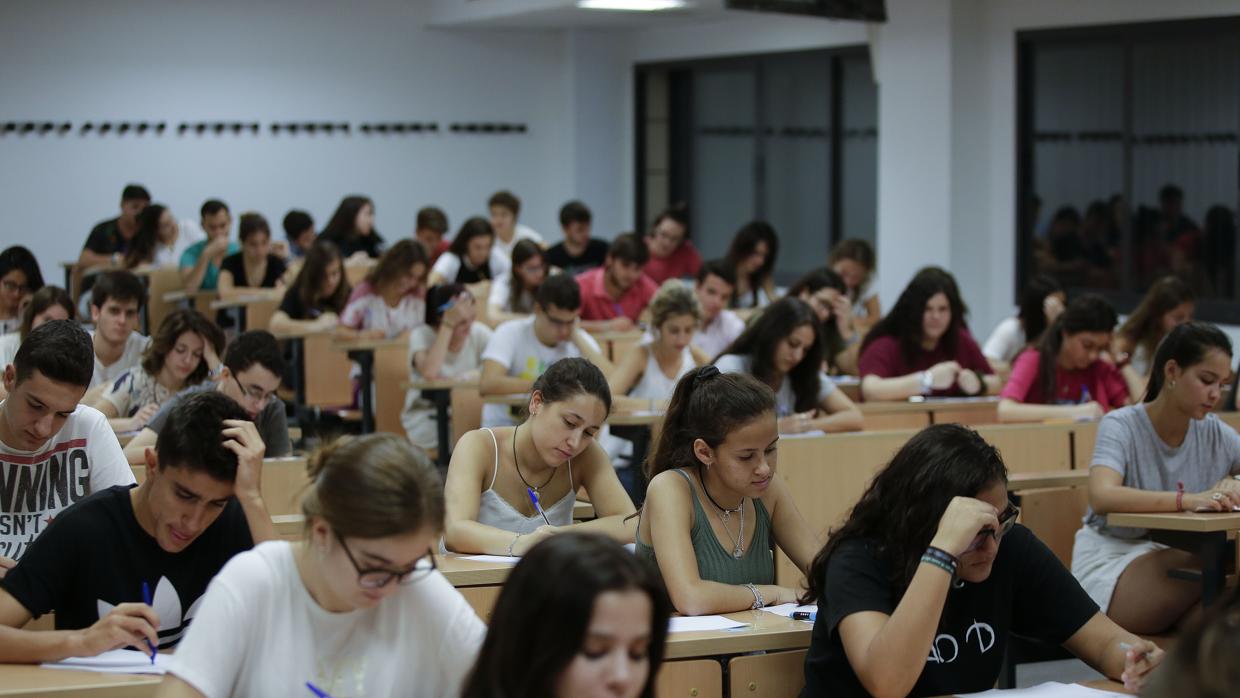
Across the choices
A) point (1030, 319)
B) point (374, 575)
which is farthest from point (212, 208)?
point (374, 575)

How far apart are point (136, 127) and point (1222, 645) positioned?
36.2ft

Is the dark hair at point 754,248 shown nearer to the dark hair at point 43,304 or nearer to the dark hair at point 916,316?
the dark hair at point 916,316

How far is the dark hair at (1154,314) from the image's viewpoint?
6078mm

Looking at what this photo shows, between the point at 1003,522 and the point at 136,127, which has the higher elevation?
the point at 136,127

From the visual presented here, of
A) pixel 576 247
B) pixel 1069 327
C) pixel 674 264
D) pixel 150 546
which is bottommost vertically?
pixel 150 546

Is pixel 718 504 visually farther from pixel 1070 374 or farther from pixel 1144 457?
pixel 1070 374

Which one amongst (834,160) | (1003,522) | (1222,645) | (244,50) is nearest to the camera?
(1222,645)

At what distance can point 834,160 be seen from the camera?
10.9m

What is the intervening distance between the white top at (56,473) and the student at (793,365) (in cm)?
233

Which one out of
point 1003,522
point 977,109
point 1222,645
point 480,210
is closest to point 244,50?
point 480,210

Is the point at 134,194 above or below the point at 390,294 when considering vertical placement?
above

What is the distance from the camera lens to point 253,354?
13.8ft

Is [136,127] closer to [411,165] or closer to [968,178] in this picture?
[411,165]

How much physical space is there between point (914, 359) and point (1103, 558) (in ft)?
7.29
